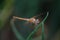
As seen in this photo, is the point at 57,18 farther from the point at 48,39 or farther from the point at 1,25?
the point at 1,25

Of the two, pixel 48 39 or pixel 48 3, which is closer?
pixel 48 39

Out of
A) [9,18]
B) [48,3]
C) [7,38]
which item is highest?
[48,3]

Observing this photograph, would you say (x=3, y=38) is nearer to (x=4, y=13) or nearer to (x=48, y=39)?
(x=4, y=13)

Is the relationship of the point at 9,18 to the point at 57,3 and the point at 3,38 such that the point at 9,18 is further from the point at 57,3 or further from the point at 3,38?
the point at 57,3

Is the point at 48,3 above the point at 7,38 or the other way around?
above

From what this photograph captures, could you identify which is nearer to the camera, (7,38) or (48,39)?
(48,39)

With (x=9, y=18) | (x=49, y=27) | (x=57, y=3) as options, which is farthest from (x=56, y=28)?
(x=9, y=18)

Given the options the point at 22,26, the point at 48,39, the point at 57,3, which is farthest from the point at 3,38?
the point at 57,3

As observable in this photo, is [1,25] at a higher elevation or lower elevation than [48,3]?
lower
